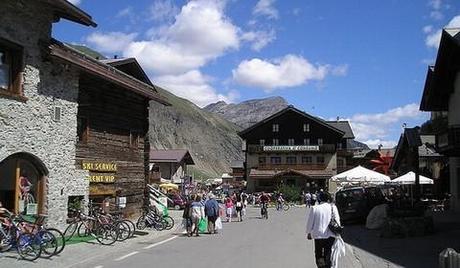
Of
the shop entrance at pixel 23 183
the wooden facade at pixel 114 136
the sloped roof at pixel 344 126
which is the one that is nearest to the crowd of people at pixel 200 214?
the wooden facade at pixel 114 136

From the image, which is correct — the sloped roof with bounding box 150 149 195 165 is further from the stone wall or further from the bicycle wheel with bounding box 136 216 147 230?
the stone wall

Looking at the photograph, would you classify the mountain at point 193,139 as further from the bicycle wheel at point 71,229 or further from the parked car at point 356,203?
the bicycle wheel at point 71,229

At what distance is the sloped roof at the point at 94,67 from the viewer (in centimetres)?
1939

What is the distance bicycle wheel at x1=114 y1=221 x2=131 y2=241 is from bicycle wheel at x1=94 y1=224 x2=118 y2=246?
8.3 inches

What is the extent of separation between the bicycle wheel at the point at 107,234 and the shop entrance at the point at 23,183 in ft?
6.82

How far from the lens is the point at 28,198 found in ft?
61.5

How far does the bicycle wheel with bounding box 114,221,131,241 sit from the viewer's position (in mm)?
19583

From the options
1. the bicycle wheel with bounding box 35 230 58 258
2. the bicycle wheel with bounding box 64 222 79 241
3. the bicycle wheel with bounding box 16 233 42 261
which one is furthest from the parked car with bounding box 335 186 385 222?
the bicycle wheel with bounding box 16 233 42 261

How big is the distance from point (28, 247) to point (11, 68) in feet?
20.3

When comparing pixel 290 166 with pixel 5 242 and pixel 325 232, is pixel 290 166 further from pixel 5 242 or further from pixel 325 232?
pixel 325 232

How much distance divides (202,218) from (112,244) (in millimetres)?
5977

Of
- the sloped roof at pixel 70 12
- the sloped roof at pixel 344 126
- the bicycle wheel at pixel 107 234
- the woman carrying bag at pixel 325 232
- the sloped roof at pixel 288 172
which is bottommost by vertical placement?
the bicycle wheel at pixel 107 234

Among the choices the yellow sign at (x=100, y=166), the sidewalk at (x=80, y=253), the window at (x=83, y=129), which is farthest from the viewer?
the window at (x=83, y=129)

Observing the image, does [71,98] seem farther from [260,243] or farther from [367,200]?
[367,200]
